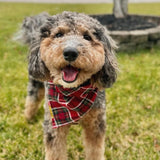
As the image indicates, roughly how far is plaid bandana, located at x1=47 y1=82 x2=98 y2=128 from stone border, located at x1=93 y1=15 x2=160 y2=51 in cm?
452

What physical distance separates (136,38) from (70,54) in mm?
5437

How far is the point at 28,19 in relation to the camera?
3.73m

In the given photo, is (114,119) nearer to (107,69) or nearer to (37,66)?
(107,69)

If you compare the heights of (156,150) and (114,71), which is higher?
(114,71)

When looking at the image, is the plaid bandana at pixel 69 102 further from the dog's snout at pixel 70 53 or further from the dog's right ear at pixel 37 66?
the dog's snout at pixel 70 53

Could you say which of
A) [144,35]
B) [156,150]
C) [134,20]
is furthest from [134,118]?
[134,20]

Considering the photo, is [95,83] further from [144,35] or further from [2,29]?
[2,29]

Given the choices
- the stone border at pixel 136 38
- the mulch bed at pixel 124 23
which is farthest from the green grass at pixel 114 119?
the mulch bed at pixel 124 23

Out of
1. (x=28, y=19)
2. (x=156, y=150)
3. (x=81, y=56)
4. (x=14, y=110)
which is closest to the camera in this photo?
(x=81, y=56)

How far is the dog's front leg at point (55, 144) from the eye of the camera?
2.66 metres

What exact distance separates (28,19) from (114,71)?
1.90 meters

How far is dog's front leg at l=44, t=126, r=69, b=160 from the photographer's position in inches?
105

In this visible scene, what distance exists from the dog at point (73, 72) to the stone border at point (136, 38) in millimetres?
4363

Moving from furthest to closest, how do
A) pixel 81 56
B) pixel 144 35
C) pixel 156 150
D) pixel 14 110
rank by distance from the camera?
pixel 144 35
pixel 14 110
pixel 156 150
pixel 81 56
